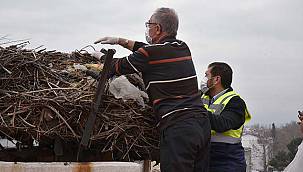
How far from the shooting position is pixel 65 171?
10.7 ft

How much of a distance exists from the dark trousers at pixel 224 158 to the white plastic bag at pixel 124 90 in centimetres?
→ 91

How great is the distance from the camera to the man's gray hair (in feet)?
11.8

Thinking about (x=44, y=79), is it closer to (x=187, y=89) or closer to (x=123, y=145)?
(x=123, y=145)

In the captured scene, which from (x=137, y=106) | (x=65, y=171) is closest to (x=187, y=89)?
(x=137, y=106)

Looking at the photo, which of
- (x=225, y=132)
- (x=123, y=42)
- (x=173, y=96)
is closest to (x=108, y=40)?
(x=123, y=42)

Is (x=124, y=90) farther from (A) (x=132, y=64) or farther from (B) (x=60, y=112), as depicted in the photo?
(B) (x=60, y=112)

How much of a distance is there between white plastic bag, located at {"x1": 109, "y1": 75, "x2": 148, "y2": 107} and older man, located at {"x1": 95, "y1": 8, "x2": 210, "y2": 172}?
123 mm

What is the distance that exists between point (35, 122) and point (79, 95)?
0.39 meters

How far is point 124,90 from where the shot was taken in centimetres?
352

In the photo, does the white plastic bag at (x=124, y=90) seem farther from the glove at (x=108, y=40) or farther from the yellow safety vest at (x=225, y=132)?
the yellow safety vest at (x=225, y=132)

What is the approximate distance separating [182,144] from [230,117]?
773 millimetres

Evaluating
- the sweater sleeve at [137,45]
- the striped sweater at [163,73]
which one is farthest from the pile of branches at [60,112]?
the sweater sleeve at [137,45]

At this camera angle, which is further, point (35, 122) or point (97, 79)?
point (97, 79)

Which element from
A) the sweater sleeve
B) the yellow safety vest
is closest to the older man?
the sweater sleeve
